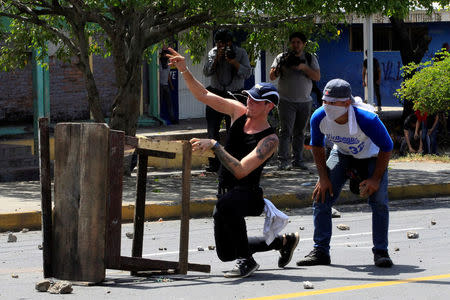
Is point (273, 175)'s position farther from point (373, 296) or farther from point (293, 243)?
point (373, 296)

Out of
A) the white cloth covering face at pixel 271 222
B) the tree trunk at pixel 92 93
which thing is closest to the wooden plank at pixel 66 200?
the white cloth covering face at pixel 271 222

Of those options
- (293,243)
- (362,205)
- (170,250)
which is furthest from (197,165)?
(293,243)

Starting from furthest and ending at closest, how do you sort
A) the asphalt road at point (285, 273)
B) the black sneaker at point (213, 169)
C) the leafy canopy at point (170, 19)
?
the black sneaker at point (213, 169) → the leafy canopy at point (170, 19) → the asphalt road at point (285, 273)

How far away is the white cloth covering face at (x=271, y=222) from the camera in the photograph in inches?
292

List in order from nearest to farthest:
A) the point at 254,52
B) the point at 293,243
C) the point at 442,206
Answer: the point at 293,243, the point at 442,206, the point at 254,52

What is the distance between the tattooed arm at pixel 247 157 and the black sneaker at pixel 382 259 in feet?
4.37

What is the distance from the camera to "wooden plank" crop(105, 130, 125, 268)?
6.93 metres

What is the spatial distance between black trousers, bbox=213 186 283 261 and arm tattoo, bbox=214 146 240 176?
255 millimetres

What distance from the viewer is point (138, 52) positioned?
13.6m

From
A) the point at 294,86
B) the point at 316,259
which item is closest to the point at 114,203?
the point at 316,259

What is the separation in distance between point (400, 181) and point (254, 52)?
3506 millimetres

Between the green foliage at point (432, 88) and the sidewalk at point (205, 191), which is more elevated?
the green foliage at point (432, 88)

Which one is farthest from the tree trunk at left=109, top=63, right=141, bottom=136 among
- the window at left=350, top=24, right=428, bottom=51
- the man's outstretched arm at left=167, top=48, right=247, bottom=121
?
the window at left=350, top=24, right=428, bottom=51

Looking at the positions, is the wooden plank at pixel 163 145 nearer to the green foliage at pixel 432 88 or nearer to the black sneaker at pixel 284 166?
the black sneaker at pixel 284 166
